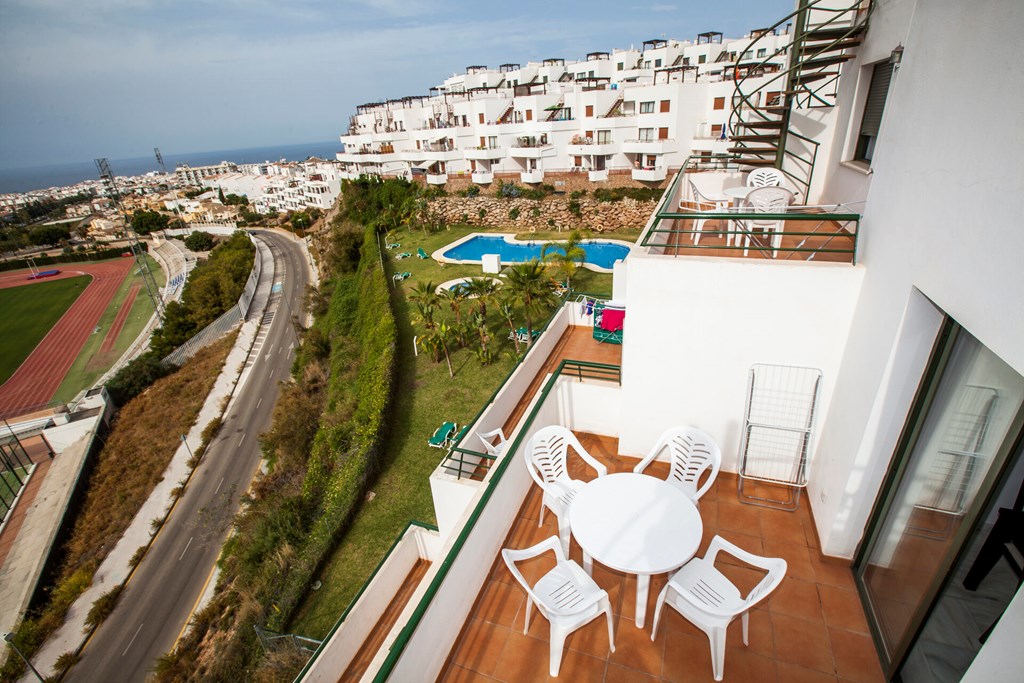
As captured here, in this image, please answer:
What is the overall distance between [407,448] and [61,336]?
194 ft

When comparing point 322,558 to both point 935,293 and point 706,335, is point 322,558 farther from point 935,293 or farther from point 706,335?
point 935,293

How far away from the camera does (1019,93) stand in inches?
76.9

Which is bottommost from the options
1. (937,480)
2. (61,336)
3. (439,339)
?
(61,336)

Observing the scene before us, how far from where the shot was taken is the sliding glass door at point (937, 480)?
243 cm

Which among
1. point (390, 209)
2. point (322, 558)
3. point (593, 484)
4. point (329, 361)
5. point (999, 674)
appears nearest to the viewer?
point (999, 674)

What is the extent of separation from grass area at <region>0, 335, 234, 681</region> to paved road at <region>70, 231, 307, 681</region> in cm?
220

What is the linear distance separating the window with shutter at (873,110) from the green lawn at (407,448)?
39.1ft

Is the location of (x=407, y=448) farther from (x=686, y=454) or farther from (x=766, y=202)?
(x=766, y=202)

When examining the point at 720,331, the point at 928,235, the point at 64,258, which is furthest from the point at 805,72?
the point at 64,258

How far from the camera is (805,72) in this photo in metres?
7.48

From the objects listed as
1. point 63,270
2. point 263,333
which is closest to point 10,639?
point 263,333

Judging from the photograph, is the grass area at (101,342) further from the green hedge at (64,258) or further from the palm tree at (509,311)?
the palm tree at (509,311)

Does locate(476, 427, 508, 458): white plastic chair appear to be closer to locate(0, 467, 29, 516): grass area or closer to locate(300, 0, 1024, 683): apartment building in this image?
locate(300, 0, 1024, 683): apartment building

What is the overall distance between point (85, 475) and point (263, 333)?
48.5 feet
